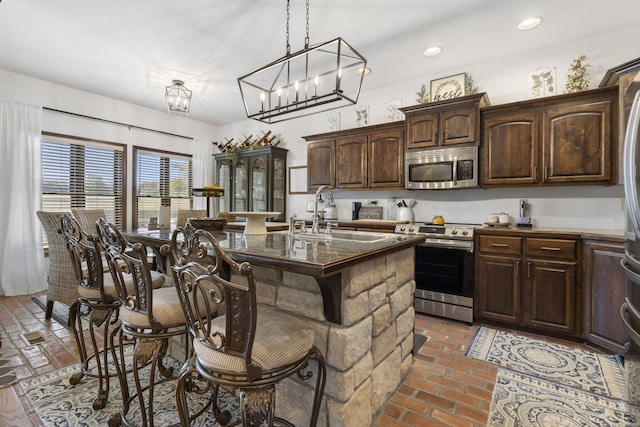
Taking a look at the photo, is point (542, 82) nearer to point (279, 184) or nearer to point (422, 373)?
point (422, 373)

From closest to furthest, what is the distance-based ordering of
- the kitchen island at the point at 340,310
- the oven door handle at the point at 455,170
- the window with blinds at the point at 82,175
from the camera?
the kitchen island at the point at 340,310
the oven door handle at the point at 455,170
the window with blinds at the point at 82,175

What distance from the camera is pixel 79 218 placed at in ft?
12.4

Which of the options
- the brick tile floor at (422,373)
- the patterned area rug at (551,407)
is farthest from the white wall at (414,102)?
the patterned area rug at (551,407)

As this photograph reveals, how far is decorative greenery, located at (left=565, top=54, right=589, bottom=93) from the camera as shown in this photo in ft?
9.32

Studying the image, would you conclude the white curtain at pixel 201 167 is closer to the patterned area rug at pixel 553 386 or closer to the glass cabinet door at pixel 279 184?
the glass cabinet door at pixel 279 184

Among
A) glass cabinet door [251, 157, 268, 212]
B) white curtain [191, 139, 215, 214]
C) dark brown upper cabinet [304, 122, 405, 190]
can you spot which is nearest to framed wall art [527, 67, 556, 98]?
dark brown upper cabinet [304, 122, 405, 190]

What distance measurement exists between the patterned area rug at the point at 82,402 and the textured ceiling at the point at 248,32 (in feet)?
9.64

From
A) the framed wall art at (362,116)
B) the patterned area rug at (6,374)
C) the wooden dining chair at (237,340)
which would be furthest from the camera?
the framed wall art at (362,116)

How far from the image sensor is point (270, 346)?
1066mm

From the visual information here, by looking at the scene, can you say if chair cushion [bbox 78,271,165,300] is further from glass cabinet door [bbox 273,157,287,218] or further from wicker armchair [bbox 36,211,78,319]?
glass cabinet door [bbox 273,157,287,218]

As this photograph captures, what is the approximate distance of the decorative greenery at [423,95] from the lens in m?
3.72

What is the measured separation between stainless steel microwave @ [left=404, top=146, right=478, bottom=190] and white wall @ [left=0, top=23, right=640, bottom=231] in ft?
1.36

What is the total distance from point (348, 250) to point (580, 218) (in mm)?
3012

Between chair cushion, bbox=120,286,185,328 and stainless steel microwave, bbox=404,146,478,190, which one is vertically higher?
stainless steel microwave, bbox=404,146,478,190
